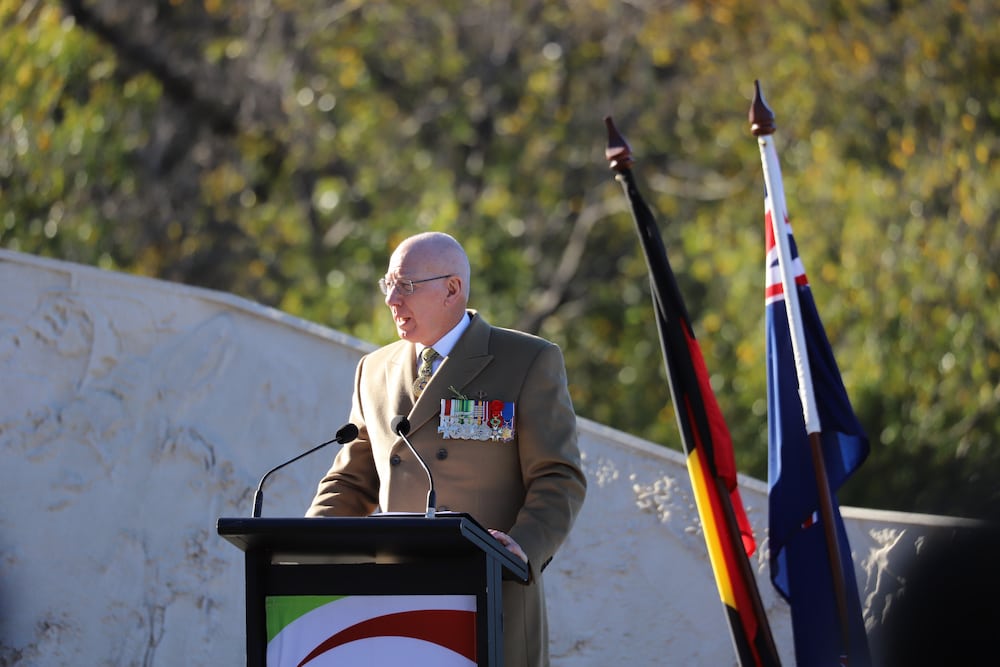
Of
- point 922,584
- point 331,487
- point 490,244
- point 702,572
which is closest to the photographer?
point 922,584

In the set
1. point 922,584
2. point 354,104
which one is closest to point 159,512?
point 922,584

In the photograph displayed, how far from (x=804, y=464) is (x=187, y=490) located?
253cm

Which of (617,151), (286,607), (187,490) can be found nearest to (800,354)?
(617,151)

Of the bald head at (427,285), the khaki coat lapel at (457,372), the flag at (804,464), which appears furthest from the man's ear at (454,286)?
the flag at (804,464)

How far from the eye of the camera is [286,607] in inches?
128

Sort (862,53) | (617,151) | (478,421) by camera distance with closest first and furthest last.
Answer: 1. (478,421)
2. (617,151)
3. (862,53)

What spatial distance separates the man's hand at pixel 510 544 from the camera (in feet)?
10.6

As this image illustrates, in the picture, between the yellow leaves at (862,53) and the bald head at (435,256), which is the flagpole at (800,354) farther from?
the yellow leaves at (862,53)

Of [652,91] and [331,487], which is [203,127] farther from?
[331,487]

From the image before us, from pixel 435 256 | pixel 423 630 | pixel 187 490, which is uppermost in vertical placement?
pixel 435 256

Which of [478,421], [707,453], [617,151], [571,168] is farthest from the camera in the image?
[571,168]

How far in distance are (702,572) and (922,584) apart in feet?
10.8

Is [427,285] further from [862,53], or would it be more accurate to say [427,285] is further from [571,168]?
[571,168]

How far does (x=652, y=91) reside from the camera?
1304 centimetres
